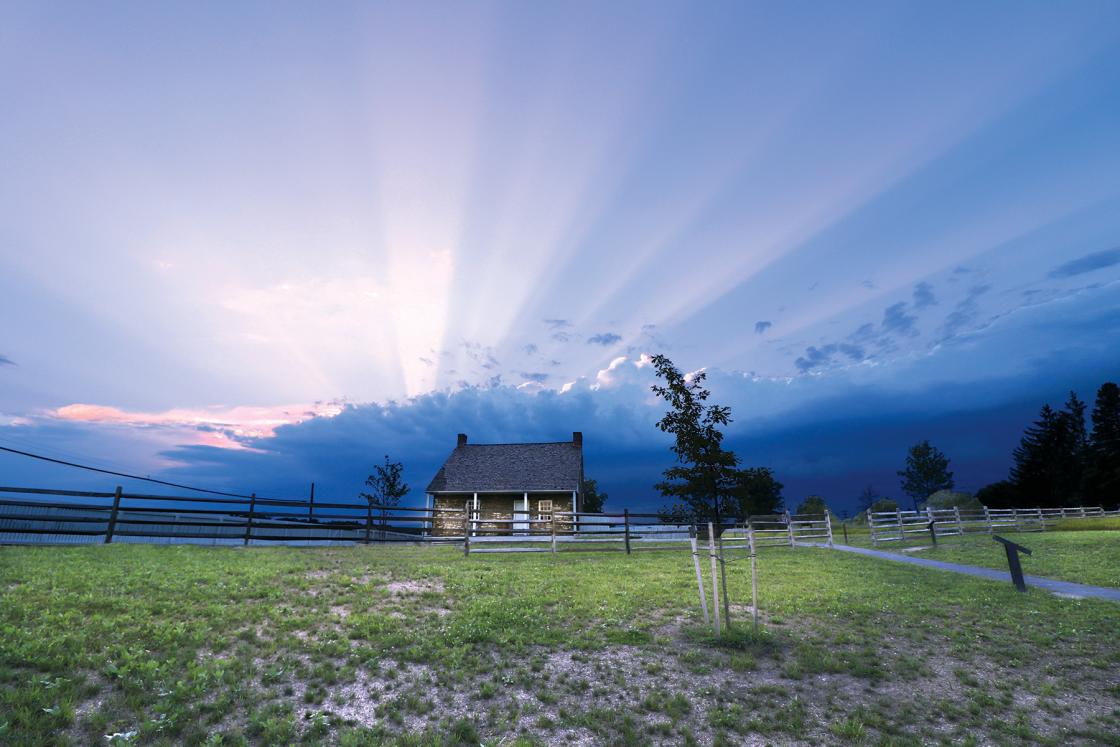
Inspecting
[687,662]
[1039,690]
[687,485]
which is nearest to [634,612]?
[687,662]

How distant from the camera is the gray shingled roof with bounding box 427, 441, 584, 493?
37.0 meters

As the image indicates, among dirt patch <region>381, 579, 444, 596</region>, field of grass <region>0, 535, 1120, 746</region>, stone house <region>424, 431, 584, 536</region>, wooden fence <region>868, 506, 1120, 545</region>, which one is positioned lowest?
field of grass <region>0, 535, 1120, 746</region>

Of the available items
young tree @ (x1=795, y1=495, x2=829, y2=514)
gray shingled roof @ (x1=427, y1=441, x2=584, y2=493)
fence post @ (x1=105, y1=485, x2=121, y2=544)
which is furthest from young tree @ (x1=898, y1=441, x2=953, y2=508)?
fence post @ (x1=105, y1=485, x2=121, y2=544)

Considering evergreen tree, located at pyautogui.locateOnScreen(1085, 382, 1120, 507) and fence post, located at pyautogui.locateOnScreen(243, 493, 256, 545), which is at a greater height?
evergreen tree, located at pyautogui.locateOnScreen(1085, 382, 1120, 507)

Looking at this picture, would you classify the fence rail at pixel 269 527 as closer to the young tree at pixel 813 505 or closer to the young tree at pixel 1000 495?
the young tree at pixel 813 505

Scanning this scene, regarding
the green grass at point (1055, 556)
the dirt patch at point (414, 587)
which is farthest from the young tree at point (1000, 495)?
the dirt patch at point (414, 587)

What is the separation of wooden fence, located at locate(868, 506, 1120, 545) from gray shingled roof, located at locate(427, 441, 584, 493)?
1907 cm

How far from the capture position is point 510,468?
3922cm

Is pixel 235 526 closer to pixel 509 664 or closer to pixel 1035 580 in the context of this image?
pixel 509 664

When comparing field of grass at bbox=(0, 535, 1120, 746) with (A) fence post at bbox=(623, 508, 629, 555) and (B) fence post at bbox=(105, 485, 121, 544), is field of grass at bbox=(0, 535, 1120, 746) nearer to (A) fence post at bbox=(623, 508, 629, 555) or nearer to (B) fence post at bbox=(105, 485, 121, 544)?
(B) fence post at bbox=(105, 485, 121, 544)

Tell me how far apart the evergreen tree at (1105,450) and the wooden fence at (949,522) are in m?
10.6

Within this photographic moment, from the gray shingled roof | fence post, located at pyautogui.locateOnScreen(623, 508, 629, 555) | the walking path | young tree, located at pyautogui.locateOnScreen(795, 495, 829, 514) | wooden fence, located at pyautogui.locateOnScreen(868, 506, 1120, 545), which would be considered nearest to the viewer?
the walking path

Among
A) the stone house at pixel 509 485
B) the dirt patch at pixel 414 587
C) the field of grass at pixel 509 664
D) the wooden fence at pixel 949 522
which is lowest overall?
the field of grass at pixel 509 664

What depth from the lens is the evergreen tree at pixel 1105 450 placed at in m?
54.7
